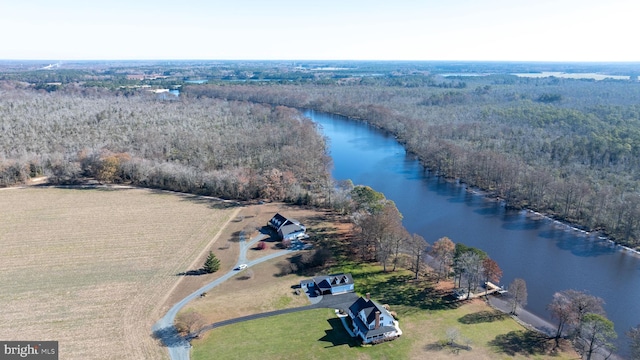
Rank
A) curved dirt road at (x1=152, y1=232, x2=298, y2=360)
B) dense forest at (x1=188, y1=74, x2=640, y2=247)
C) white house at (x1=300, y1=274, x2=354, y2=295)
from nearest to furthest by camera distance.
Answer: curved dirt road at (x1=152, y1=232, x2=298, y2=360) → white house at (x1=300, y1=274, x2=354, y2=295) → dense forest at (x1=188, y1=74, x2=640, y2=247)

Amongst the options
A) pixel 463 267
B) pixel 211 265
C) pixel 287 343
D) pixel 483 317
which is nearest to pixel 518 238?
pixel 463 267

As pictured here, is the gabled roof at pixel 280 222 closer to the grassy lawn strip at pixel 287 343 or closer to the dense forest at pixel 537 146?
the grassy lawn strip at pixel 287 343

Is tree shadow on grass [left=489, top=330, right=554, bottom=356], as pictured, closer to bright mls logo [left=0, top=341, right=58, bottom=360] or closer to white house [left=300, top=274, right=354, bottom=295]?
white house [left=300, top=274, right=354, bottom=295]

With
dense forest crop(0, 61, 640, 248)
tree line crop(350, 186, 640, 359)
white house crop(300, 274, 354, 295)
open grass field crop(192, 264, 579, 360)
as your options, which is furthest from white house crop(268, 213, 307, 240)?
open grass field crop(192, 264, 579, 360)

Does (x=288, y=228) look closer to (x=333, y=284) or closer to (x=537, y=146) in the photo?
(x=333, y=284)

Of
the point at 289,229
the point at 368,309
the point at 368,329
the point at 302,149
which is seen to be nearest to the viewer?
the point at 368,329

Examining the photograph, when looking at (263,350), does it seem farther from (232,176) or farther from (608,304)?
(232,176)

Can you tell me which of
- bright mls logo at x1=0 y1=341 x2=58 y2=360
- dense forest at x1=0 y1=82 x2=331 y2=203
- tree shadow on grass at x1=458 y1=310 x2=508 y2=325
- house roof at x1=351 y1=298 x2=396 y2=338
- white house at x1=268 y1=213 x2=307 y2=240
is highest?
dense forest at x1=0 y1=82 x2=331 y2=203
